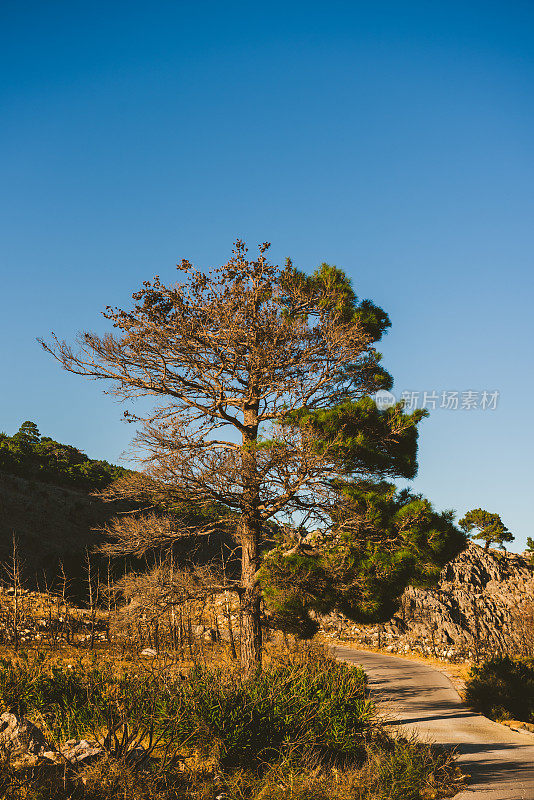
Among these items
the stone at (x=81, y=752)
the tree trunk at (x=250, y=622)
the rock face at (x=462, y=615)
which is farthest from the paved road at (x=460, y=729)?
the stone at (x=81, y=752)

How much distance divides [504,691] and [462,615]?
38.8ft

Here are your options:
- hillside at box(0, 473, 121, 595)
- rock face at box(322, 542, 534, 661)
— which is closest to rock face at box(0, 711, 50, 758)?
rock face at box(322, 542, 534, 661)

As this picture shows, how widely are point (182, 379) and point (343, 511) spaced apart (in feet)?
15.3

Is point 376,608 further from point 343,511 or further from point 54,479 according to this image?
point 54,479

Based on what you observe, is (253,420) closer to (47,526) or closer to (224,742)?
(224,742)

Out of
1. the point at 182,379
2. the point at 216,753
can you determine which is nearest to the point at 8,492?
the point at 182,379

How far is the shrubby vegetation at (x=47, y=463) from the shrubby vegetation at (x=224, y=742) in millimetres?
30021

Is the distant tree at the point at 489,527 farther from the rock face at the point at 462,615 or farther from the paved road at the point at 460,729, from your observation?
the paved road at the point at 460,729

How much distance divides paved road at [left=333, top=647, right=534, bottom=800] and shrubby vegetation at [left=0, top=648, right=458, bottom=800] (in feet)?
2.19

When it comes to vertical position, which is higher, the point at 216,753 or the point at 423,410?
the point at 423,410

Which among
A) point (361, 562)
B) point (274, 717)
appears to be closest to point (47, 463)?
point (361, 562)

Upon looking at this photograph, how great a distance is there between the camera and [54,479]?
40250mm

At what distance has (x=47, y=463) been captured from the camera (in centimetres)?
4116

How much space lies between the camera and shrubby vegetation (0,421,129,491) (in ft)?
124
